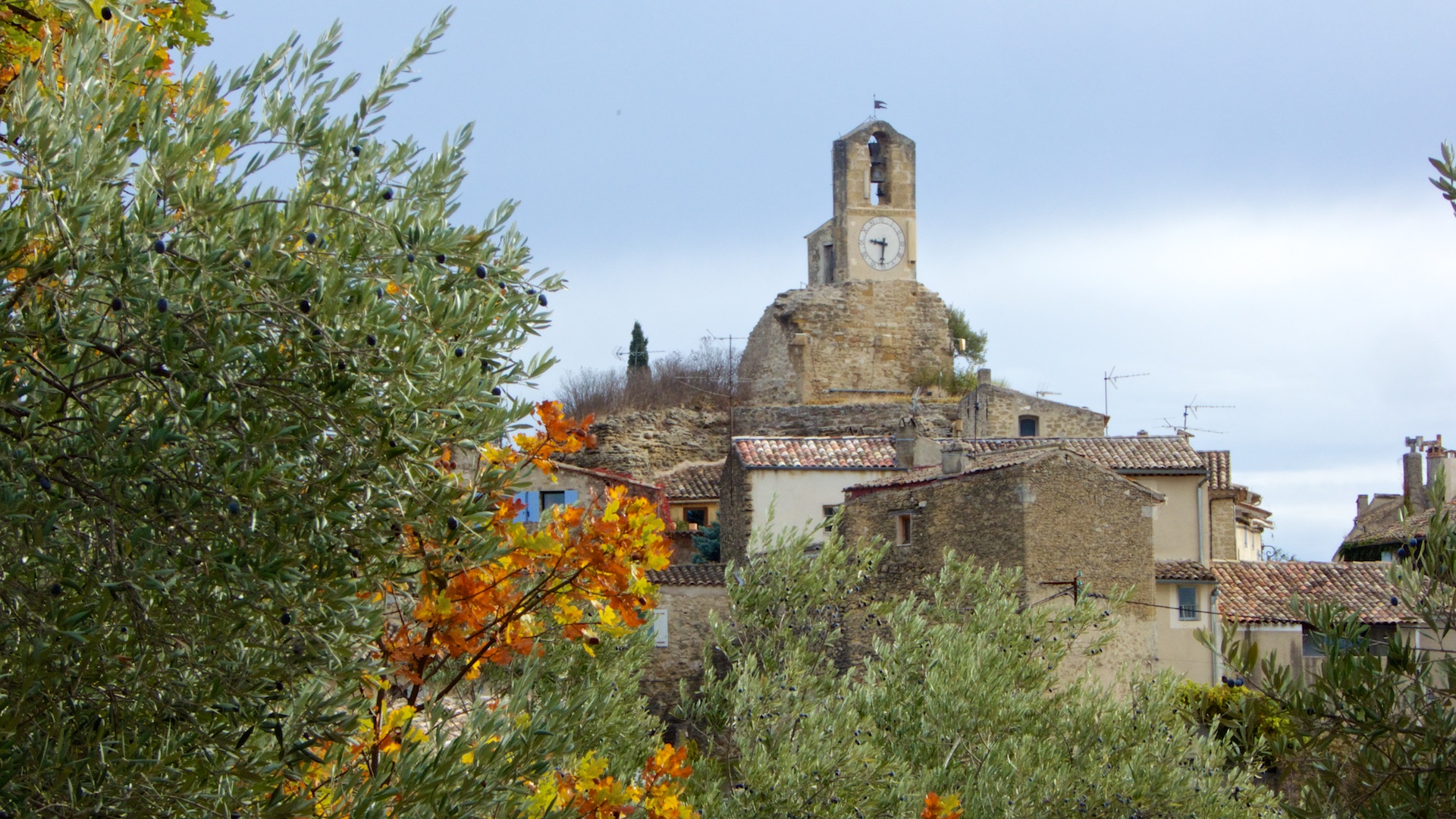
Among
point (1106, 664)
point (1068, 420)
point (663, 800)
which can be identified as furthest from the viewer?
point (1068, 420)

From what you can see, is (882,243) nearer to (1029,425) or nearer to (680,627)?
(1029,425)

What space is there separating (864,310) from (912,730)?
1294 inches

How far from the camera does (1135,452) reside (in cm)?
3247

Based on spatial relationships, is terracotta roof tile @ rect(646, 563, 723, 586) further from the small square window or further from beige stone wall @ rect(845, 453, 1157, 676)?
the small square window

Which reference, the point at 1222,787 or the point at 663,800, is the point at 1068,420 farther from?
the point at 663,800

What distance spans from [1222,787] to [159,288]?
1250cm

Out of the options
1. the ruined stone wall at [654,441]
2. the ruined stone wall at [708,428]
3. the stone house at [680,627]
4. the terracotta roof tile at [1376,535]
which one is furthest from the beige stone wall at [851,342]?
the stone house at [680,627]

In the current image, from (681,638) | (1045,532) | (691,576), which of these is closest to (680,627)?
(681,638)

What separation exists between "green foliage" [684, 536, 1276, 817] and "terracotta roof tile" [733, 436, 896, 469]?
15.4 meters

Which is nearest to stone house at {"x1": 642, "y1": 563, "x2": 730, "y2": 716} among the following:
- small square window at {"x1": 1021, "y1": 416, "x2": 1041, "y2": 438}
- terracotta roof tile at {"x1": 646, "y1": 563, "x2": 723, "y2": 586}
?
terracotta roof tile at {"x1": 646, "y1": 563, "x2": 723, "y2": 586}

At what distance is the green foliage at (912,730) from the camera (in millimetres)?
12898

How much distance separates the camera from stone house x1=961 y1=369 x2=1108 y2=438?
41188mm

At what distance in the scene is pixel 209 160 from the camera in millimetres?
5520

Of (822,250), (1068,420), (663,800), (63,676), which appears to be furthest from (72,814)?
(822,250)
